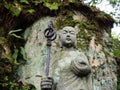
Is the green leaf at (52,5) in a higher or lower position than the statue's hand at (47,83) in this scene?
higher

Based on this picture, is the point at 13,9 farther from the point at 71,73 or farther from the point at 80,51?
the point at 71,73

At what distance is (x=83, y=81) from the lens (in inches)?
273

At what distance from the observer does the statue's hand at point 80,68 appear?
684 cm

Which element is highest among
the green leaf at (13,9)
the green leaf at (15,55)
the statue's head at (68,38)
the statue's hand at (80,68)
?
the green leaf at (13,9)

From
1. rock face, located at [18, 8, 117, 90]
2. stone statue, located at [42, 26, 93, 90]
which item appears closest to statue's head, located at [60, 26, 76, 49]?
stone statue, located at [42, 26, 93, 90]

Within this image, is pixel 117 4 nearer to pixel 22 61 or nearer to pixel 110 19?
pixel 110 19

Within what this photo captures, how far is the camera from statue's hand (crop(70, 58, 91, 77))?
6.84 metres

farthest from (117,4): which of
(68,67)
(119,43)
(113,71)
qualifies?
(68,67)

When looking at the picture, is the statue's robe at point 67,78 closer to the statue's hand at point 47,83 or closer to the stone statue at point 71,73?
the stone statue at point 71,73

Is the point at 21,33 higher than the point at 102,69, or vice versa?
the point at 21,33

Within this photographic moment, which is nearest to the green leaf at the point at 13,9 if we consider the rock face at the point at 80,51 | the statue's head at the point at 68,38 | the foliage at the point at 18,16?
the foliage at the point at 18,16

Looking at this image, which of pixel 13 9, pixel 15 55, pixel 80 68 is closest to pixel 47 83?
pixel 80 68

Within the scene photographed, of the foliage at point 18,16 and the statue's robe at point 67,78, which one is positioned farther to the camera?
the foliage at point 18,16

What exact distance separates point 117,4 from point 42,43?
517 cm
